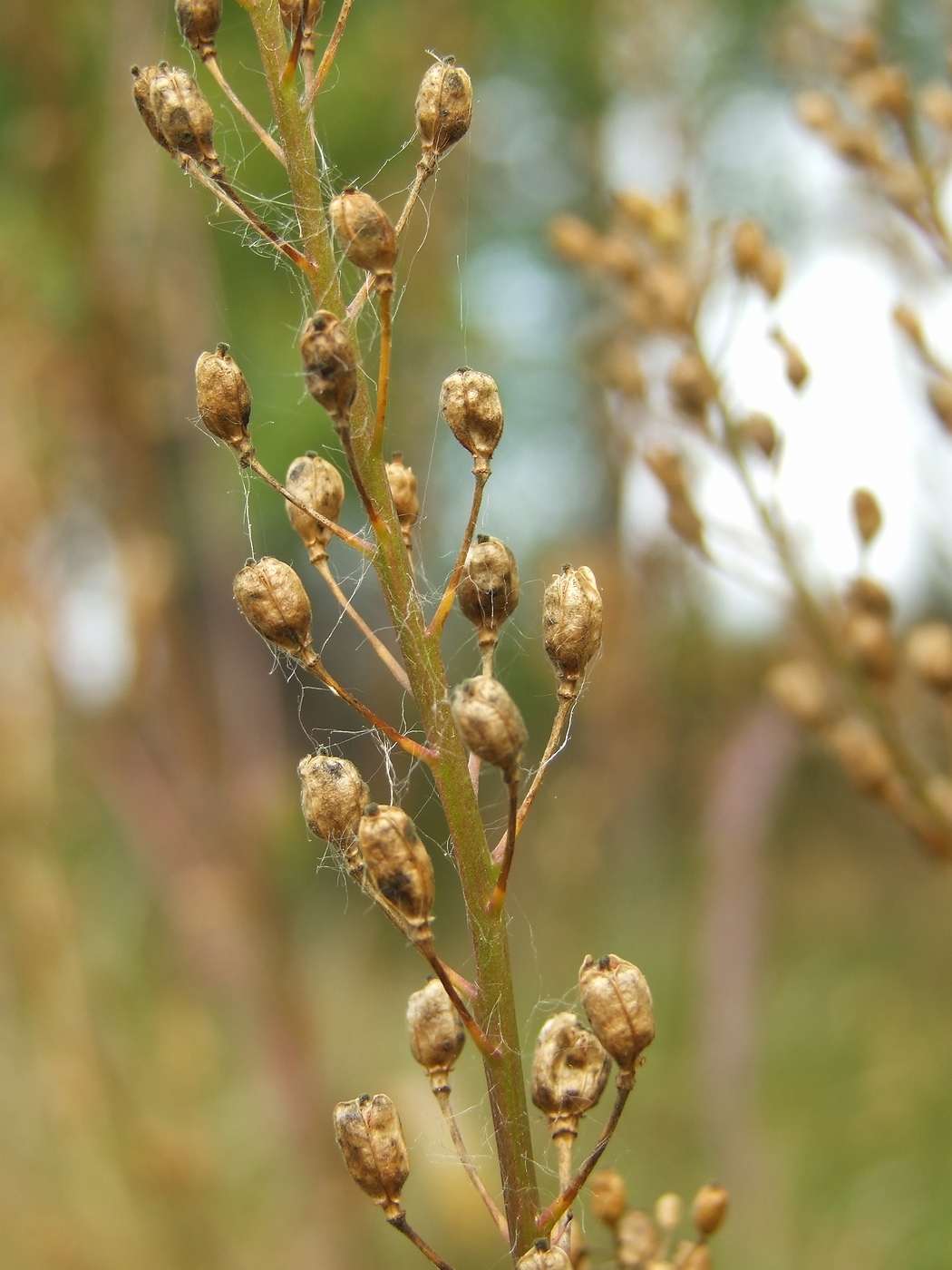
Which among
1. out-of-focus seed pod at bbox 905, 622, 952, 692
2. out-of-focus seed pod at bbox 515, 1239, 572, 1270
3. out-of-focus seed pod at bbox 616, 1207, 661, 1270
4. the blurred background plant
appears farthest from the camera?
the blurred background plant

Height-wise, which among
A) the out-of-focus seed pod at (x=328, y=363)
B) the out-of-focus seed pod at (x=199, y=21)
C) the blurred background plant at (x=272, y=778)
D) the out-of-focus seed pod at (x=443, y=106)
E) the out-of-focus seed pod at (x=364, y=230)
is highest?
the out-of-focus seed pod at (x=443, y=106)

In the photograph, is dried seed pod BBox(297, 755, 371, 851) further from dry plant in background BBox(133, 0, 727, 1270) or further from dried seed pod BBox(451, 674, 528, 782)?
dried seed pod BBox(451, 674, 528, 782)

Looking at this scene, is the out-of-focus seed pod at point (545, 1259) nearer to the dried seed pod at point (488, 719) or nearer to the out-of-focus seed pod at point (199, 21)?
the dried seed pod at point (488, 719)

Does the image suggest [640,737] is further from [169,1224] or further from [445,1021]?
[445,1021]

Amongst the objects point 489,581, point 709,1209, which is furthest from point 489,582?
point 709,1209

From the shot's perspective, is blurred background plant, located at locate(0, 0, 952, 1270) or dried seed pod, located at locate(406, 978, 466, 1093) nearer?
dried seed pod, located at locate(406, 978, 466, 1093)

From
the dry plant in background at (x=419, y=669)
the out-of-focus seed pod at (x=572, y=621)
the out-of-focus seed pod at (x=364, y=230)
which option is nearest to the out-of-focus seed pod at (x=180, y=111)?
the dry plant in background at (x=419, y=669)

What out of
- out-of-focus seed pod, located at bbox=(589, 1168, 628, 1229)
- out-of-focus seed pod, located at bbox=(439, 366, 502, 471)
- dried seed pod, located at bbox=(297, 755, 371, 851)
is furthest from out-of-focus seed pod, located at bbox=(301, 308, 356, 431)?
out-of-focus seed pod, located at bbox=(589, 1168, 628, 1229)

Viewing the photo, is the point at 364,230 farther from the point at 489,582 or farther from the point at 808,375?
the point at 808,375
